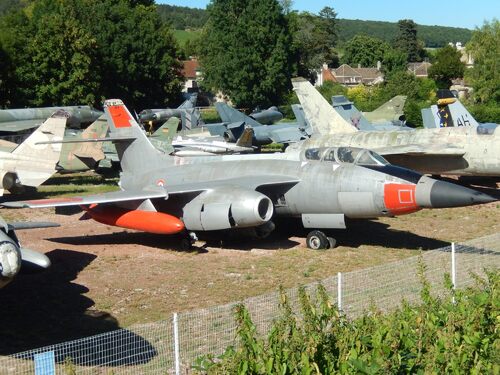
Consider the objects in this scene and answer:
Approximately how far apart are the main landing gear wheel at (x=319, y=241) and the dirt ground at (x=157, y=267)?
174 mm

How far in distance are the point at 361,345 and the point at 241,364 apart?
1.26 m

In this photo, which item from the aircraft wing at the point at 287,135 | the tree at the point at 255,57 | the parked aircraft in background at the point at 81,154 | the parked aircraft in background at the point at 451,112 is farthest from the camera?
the tree at the point at 255,57

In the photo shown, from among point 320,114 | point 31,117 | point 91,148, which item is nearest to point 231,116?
point 320,114

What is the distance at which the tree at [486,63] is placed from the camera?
60688 millimetres

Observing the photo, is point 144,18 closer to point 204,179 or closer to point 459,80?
point 204,179

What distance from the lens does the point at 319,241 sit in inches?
613

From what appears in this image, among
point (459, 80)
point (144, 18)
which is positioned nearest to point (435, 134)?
point (144, 18)

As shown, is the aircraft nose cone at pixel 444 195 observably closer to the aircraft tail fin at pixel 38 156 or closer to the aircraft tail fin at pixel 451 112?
the aircraft tail fin at pixel 38 156

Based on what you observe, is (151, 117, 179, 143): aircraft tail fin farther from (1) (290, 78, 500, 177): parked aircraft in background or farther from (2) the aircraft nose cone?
(2) the aircraft nose cone

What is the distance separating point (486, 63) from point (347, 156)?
50352 millimetres

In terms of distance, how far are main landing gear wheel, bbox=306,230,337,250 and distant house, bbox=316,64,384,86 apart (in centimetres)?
9750

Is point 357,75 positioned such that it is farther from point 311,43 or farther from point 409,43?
point 409,43

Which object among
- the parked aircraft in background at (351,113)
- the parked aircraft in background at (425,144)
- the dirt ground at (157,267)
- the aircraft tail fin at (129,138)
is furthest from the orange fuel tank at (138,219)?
the parked aircraft in background at (351,113)

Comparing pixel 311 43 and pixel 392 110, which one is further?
pixel 311 43
